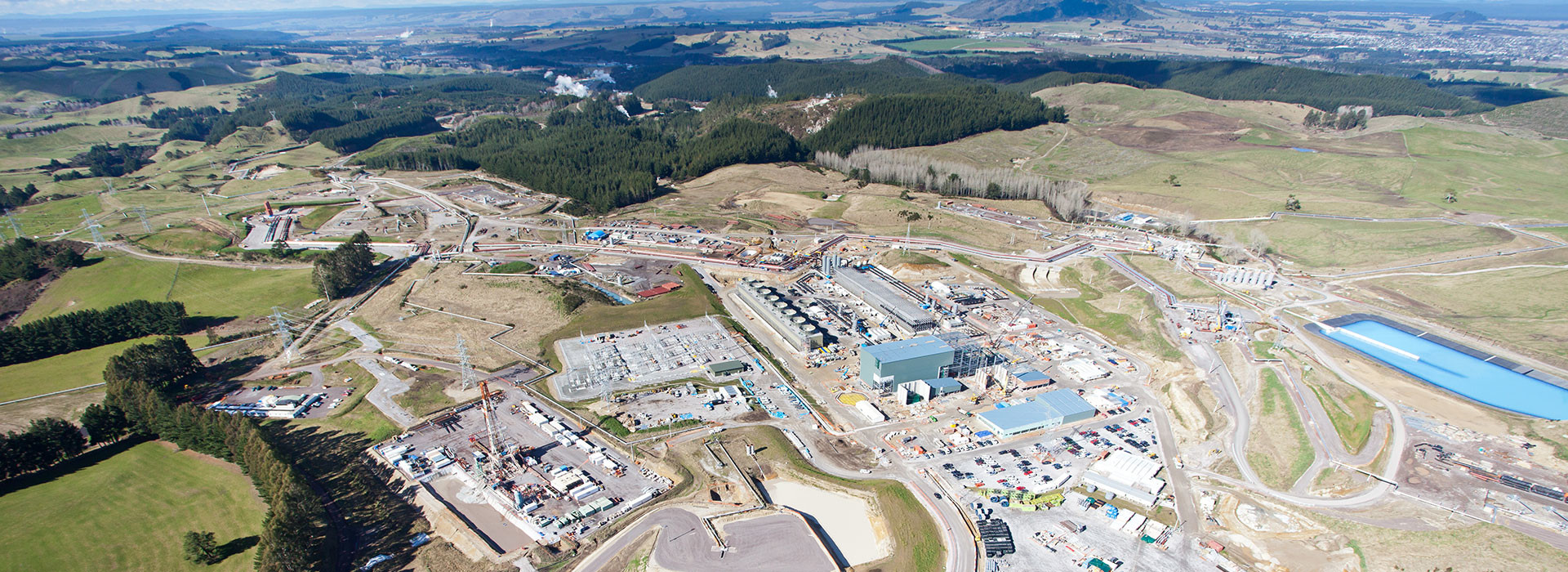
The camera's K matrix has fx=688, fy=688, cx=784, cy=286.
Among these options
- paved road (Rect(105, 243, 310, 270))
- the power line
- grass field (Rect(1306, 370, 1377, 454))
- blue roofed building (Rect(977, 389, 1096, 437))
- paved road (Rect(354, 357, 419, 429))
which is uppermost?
the power line

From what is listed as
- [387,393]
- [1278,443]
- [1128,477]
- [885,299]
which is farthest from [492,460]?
[1278,443]

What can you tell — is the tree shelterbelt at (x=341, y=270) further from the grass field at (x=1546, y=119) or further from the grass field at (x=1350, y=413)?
the grass field at (x=1546, y=119)

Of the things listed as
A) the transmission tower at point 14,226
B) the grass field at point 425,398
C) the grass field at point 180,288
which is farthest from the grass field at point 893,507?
the transmission tower at point 14,226

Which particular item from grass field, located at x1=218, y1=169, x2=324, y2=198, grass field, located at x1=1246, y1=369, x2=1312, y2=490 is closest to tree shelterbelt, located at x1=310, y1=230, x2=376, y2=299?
grass field, located at x1=218, y1=169, x2=324, y2=198

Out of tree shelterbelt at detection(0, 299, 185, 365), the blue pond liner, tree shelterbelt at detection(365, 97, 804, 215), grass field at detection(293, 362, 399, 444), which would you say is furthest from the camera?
tree shelterbelt at detection(365, 97, 804, 215)

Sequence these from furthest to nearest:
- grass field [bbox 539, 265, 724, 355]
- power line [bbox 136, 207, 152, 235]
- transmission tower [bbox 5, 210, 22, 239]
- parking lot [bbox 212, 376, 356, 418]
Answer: power line [bbox 136, 207, 152, 235], transmission tower [bbox 5, 210, 22, 239], grass field [bbox 539, 265, 724, 355], parking lot [bbox 212, 376, 356, 418]

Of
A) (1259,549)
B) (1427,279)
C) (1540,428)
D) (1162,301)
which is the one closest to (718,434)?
(1259,549)

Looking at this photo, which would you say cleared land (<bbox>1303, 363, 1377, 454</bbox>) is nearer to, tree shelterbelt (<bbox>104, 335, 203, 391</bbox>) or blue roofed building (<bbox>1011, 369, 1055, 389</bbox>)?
blue roofed building (<bbox>1011, 369, 1055, 389</bbox>)
